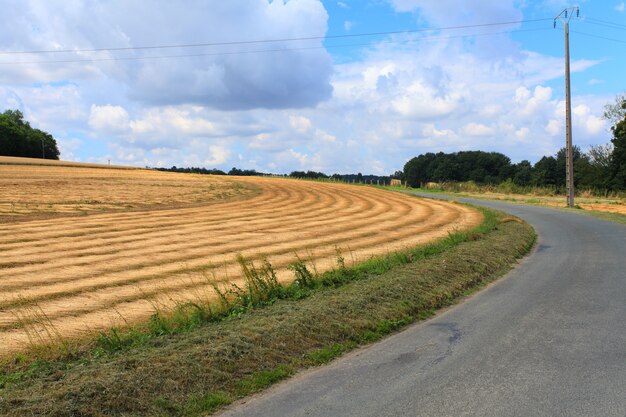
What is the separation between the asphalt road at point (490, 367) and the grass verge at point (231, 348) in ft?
1.44

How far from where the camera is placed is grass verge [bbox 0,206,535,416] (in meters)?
5.34

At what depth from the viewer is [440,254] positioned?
1419 centimetres

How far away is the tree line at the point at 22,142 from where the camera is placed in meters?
118

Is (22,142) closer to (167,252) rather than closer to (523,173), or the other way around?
(523,173)

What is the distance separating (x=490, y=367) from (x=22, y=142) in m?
137

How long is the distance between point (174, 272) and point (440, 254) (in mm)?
6746

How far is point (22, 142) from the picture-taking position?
125 metres

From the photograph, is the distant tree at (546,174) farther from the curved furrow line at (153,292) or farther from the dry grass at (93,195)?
the curved furrow line at (153,292)

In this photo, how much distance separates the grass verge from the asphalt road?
440mm

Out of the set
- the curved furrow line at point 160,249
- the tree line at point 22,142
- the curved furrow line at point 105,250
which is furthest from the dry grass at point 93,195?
the tree line at point 22,142

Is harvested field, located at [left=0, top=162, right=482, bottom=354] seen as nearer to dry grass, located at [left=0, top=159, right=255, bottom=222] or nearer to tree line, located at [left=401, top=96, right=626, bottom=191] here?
dry grass, located at [left=0, top=159, right=255, bottom=222]

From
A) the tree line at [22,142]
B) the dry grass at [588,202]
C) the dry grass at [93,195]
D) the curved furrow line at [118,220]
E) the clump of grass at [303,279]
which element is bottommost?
the dry grass at [588,202]

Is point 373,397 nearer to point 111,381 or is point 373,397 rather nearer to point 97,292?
point 111,381

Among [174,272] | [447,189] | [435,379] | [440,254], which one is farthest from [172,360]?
[447,189]
